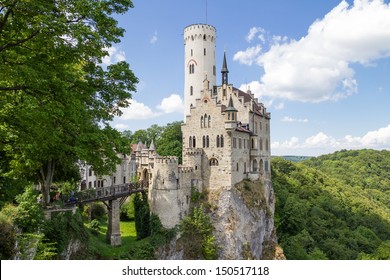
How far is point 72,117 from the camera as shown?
45.0 feet

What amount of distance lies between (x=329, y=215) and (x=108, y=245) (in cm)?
5968

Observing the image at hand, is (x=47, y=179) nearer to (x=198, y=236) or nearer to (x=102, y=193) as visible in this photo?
(x=102, y=193)

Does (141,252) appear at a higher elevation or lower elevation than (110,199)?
lower

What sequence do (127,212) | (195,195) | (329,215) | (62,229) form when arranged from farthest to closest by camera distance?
1. (329,215)
2. (127,212)
3. (195,195)
4. (62,229)

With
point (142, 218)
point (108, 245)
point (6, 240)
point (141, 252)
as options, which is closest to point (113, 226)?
point (108, 245)

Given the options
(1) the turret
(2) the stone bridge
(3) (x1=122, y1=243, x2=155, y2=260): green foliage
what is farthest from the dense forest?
(2) the stone bridge

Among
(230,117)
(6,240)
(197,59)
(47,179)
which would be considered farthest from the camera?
(197,59)

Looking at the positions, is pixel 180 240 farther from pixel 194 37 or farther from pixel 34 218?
pixel 194 37

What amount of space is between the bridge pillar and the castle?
15.8ft

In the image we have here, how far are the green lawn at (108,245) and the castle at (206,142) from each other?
4.21m

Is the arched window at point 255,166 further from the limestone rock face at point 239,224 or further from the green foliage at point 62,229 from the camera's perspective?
the green foliage at point 62,229

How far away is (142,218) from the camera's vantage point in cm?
3784

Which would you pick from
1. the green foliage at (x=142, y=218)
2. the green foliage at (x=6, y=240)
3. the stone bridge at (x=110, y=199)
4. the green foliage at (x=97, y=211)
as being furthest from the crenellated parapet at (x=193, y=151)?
the green foliage at (x=6, y=240)
